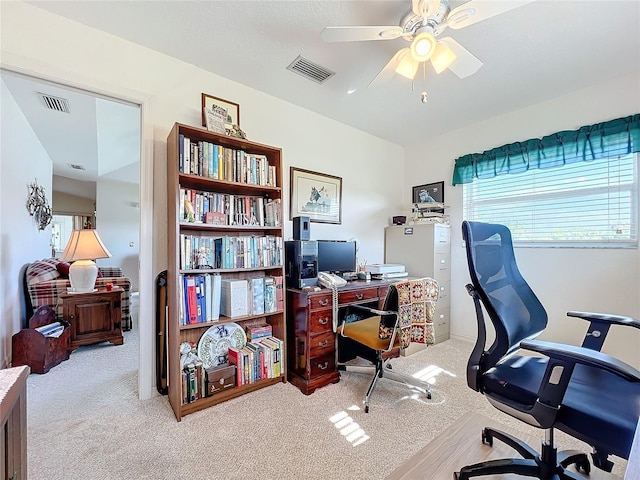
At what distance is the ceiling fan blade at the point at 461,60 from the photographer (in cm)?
159

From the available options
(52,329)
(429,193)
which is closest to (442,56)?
(429,193)

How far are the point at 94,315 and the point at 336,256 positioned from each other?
8.76 ft

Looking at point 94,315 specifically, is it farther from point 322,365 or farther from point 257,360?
point 322,365

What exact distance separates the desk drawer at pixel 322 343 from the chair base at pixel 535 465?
3.77ft

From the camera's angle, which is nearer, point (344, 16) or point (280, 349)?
point (344, 16)

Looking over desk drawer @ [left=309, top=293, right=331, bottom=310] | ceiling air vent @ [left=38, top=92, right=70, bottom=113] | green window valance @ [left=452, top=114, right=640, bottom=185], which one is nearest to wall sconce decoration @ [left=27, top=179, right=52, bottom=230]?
ceiling air vent @ [left=38, top=92, right=70, bottom=113]

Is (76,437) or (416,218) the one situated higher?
(416,218)

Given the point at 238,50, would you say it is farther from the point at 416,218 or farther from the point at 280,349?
the point at 416,218

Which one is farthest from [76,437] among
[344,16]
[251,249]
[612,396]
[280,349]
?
[344,16]

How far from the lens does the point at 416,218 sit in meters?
3.46

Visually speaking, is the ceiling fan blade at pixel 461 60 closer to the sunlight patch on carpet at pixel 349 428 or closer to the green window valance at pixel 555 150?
the green window valance at pixel 555 150

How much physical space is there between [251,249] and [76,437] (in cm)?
149

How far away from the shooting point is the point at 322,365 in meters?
2.25

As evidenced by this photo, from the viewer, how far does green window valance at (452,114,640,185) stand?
2.29m
